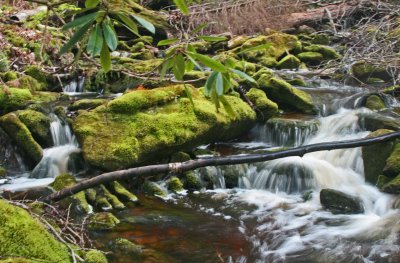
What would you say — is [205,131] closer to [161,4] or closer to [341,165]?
[341,165]

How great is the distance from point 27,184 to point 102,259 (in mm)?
4210

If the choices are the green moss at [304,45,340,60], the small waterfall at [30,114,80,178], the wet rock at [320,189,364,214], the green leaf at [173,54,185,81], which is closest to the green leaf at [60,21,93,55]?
the green leaf at [173,54,185,81]

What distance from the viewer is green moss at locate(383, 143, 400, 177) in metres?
6.38

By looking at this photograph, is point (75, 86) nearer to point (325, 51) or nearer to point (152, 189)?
point (152, 189)

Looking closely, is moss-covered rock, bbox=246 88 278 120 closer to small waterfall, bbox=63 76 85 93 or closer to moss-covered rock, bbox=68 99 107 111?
moss-covered rock, bbox=68 99 107 111

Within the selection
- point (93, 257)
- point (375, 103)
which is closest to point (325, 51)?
point (375, 103)

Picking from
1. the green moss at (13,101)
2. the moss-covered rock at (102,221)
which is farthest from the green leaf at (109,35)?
the green moss at (13,101)

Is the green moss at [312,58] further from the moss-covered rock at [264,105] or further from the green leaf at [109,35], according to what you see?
the green leaf at [109,35]

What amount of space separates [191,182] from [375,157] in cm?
292

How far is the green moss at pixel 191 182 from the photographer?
7.22m

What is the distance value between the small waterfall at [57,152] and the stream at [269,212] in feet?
0.06

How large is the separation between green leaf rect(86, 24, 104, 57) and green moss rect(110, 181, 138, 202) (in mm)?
5448

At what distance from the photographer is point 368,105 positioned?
10.0m

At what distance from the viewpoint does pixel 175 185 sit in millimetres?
7133
